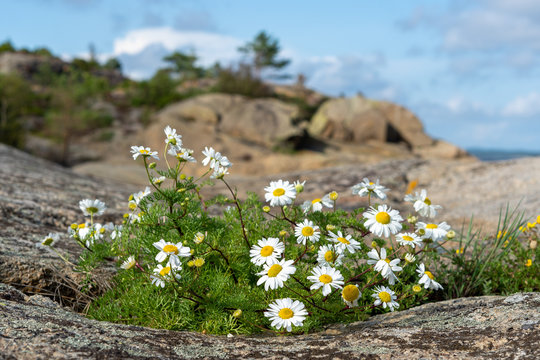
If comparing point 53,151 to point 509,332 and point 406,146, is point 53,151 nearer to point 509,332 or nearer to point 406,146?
point 406,146

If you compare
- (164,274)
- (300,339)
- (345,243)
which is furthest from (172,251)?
(345,243)

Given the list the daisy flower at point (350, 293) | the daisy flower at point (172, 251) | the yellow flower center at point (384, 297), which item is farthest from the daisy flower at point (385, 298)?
the daisy flower at point (172, 251)

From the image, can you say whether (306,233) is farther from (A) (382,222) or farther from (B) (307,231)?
(A) (382,222)

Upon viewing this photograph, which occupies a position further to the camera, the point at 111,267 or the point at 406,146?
the point at 406,146

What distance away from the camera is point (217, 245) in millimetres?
2533

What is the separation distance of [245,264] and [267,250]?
427 millimetres

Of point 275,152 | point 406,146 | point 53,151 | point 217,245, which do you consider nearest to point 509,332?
point 217,245

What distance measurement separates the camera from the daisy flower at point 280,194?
7.82ft

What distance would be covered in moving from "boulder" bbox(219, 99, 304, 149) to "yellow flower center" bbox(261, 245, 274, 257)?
17.3m

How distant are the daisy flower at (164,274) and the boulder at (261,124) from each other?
17.3m

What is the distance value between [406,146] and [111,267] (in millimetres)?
22401

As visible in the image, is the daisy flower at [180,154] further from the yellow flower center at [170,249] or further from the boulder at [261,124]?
the boulder at [261,124]

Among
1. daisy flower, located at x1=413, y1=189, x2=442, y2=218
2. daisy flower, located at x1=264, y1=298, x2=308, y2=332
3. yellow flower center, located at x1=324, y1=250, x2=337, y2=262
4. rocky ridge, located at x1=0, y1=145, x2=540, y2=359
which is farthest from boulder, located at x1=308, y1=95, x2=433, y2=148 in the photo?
daisy flower, located at x1=264, y1=298, x2=308, y2=332

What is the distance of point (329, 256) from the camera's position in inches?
91.0
